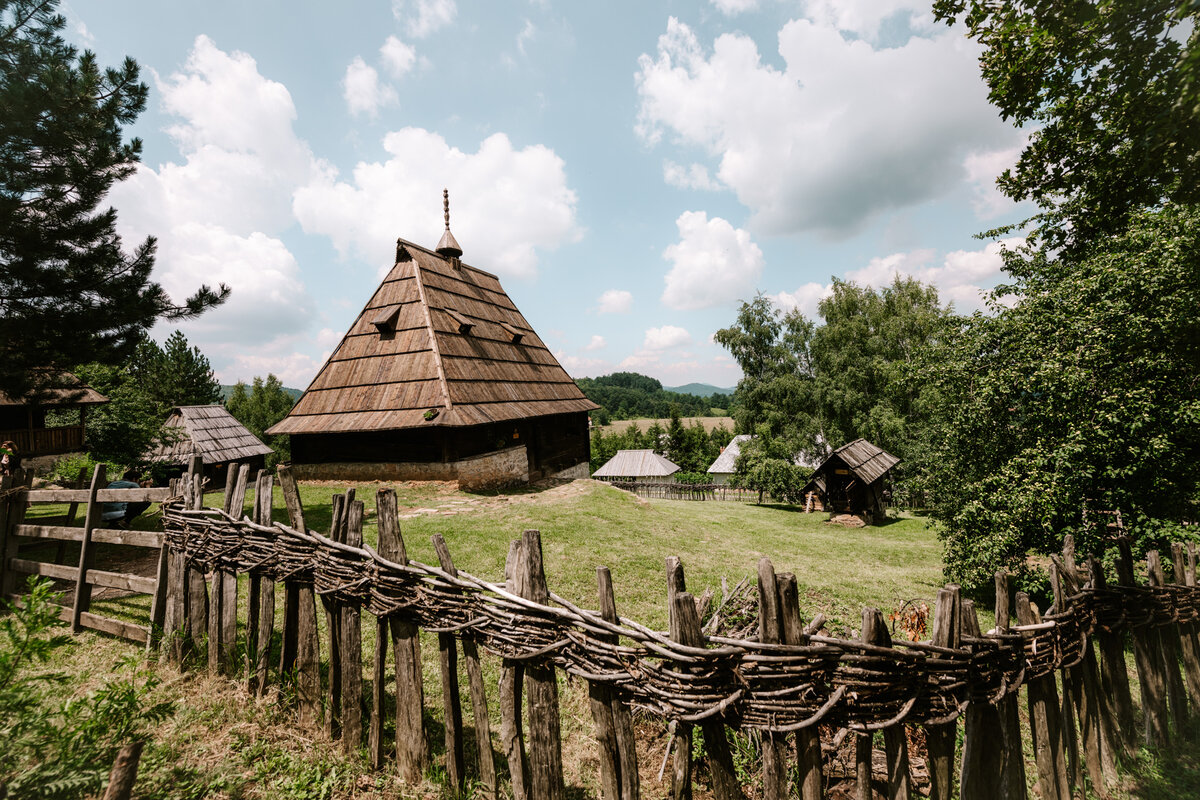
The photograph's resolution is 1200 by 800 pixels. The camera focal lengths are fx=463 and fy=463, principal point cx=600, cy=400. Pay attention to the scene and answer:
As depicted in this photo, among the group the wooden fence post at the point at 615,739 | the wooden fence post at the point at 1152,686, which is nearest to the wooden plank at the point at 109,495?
the wooden fence post at the point at 615,739

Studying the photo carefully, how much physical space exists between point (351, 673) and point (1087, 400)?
35.1 feet

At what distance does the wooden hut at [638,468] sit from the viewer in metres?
39.0

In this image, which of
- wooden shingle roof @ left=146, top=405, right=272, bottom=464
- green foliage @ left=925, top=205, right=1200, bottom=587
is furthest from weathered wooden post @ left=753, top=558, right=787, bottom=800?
wooden shingle roof @ left=146, top=405, right=272, bottom=464

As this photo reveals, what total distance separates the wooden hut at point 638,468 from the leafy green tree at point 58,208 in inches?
1266

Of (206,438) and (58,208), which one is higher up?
(58,208)

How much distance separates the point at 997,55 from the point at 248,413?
208 ft

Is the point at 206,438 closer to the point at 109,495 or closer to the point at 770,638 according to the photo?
the point at 109,495

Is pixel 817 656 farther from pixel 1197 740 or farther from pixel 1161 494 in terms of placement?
pixel 1161 494

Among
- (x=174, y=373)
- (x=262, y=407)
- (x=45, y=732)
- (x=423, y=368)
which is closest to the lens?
(x=45, y=732)

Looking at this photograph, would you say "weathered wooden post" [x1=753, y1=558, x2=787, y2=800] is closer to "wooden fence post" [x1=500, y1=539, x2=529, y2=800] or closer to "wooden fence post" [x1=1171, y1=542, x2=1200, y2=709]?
"wooden fence post" [x1=500, y1=539, x2=529, y2=800]

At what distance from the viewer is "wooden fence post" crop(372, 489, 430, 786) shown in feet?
9.66

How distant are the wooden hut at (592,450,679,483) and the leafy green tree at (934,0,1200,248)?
31293 mm

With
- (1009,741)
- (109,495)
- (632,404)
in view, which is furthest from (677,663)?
(632,404)

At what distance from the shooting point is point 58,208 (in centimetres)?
757
